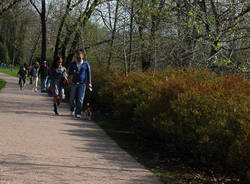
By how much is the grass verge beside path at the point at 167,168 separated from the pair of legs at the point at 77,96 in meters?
2.84

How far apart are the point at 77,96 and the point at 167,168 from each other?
245 inches

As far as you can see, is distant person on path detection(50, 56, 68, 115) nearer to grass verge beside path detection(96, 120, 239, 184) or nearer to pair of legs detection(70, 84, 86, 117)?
pair of legs detection(70, 84, 86, 117)

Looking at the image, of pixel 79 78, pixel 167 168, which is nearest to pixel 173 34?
pixel 79 78

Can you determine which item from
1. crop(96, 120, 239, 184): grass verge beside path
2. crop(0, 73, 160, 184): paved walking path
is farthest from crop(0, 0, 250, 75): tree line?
crop(0, 73, 160, 184): paved walking path

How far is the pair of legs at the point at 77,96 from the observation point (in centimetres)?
1233

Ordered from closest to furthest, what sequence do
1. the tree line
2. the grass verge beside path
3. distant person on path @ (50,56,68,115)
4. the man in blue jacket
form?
the grass verge beside path → the tree line → the man in blue jacket → distant person on path @ (50,56,68,115)

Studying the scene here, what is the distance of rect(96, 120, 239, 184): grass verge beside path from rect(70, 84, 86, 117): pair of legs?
112 inches

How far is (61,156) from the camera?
6.86 m

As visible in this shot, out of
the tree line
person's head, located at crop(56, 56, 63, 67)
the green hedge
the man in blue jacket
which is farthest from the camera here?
person's head, located at crop(56, 56, 63, 67)

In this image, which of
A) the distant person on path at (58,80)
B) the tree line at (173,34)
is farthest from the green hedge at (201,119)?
the distant person on path at (58,80)

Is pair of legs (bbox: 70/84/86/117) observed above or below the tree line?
below

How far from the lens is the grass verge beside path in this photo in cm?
616

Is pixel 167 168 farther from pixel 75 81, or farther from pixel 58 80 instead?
pixel 58 80

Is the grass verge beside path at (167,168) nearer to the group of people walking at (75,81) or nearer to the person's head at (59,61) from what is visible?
the group of people walking at (75,81)
